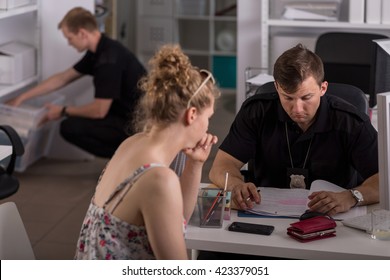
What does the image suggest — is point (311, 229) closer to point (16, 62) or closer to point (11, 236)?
point (11, 236)

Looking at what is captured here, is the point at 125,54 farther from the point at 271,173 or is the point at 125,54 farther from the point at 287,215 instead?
the point at 287,215

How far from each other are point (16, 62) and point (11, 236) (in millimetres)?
3089

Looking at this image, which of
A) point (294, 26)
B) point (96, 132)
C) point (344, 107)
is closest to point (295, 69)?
point (344, 107)

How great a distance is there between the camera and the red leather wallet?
239 cm

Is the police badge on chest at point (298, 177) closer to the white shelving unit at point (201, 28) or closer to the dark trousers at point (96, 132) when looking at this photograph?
the dark trousers at point (96, 132)

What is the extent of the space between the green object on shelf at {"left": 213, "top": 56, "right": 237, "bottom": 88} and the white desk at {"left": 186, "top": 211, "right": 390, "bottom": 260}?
539 cm

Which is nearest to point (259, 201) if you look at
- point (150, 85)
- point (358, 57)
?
point (150, 85)

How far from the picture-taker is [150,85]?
2.16 meters

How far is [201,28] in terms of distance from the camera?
7941 millimetres

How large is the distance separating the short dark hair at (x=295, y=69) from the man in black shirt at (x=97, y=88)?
2481 millimetres

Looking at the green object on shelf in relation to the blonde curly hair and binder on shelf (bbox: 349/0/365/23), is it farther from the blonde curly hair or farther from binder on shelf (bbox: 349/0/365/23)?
the blonde curly hair

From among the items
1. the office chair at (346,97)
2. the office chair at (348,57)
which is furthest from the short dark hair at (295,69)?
the office chair at (348,57)
